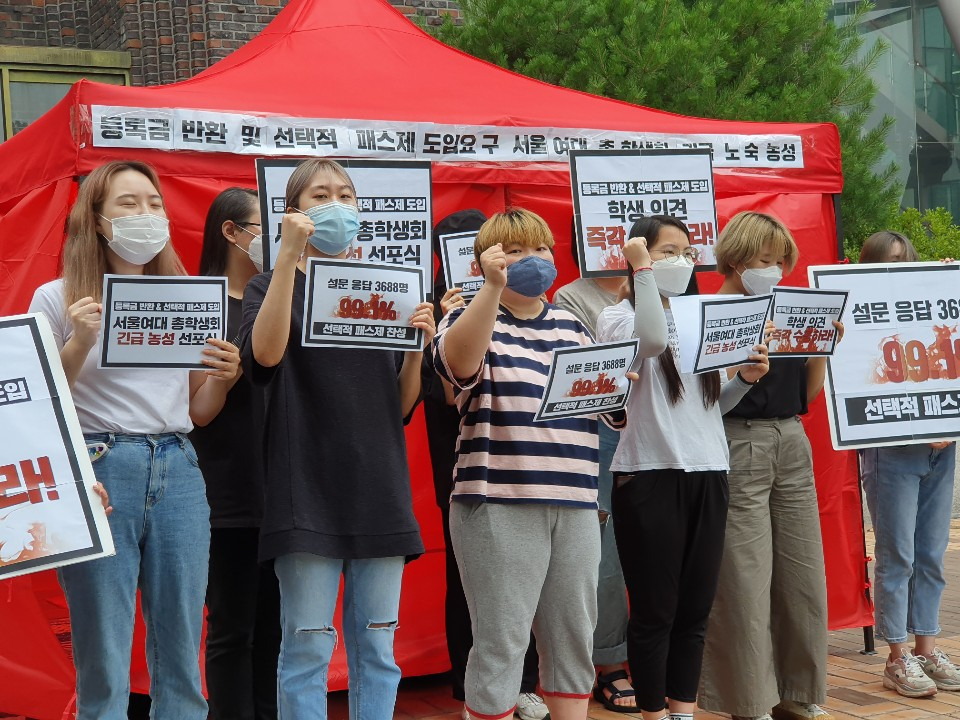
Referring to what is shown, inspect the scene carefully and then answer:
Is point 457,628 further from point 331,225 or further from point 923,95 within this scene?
point 923,95

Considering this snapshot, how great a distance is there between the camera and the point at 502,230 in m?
3.60

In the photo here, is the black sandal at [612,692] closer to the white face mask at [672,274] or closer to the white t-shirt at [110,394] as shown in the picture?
the white face mask at [672,274]

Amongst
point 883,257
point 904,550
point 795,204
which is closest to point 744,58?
point 795,204

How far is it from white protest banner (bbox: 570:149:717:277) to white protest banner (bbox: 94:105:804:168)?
0.29m

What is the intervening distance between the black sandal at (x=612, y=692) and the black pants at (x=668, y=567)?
0.88 m

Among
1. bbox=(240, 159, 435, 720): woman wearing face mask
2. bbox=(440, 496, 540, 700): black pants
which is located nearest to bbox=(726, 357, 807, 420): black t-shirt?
bbox=(440, 496, 540, 700): black pants

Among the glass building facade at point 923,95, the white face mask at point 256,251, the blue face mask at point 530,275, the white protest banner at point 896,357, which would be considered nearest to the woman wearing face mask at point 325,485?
the blue face mask at point 530,275

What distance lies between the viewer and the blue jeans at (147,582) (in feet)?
9.73

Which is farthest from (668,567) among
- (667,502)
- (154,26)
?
(154,26)

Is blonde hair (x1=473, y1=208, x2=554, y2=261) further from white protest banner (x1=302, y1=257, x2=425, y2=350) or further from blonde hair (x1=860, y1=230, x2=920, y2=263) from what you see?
blonde hair (x1=860, y1=230, x2=920, y2=263)

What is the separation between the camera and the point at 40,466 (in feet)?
9.59

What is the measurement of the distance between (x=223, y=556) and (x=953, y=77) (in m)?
15.2

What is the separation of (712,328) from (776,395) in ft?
2.09

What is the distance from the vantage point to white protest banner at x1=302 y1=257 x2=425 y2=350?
3.15 m
